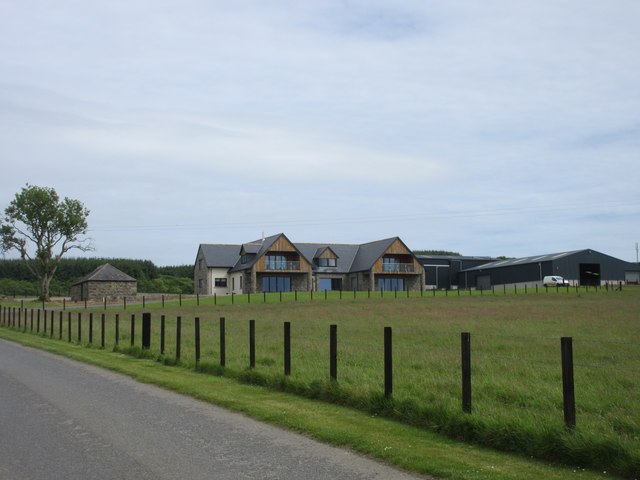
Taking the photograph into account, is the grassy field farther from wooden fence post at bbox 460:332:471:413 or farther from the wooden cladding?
the wooden cladding

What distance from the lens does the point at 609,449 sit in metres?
7.02

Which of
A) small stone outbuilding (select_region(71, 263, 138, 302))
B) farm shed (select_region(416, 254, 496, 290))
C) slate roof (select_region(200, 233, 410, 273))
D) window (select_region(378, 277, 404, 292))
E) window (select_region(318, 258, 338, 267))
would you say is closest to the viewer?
small stone outbuilding (select_region(71, 263, 138, 302))

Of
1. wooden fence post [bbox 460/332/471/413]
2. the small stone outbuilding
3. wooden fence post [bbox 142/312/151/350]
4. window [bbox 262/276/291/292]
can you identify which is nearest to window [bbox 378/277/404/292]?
window [bbox 262/276/291/292]

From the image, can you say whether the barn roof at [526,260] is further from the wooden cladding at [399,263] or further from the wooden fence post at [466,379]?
the wooden fence post at [466,379]

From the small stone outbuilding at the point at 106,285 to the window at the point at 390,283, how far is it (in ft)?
92.7

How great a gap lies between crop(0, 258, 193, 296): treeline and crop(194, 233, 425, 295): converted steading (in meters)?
20.5

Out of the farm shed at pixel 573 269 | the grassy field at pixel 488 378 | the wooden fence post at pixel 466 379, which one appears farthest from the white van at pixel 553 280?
the wooden fence post at pixel 466 379

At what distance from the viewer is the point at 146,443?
27.9ft

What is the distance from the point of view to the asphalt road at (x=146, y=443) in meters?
7.19

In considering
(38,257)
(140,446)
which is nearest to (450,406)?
(140,446)

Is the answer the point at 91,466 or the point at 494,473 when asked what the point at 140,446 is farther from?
the point at 494,473

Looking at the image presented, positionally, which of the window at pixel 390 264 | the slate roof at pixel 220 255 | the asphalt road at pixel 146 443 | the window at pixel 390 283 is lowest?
the asphalt road at pixel 146 443

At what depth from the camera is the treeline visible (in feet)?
352

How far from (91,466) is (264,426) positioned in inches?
110
